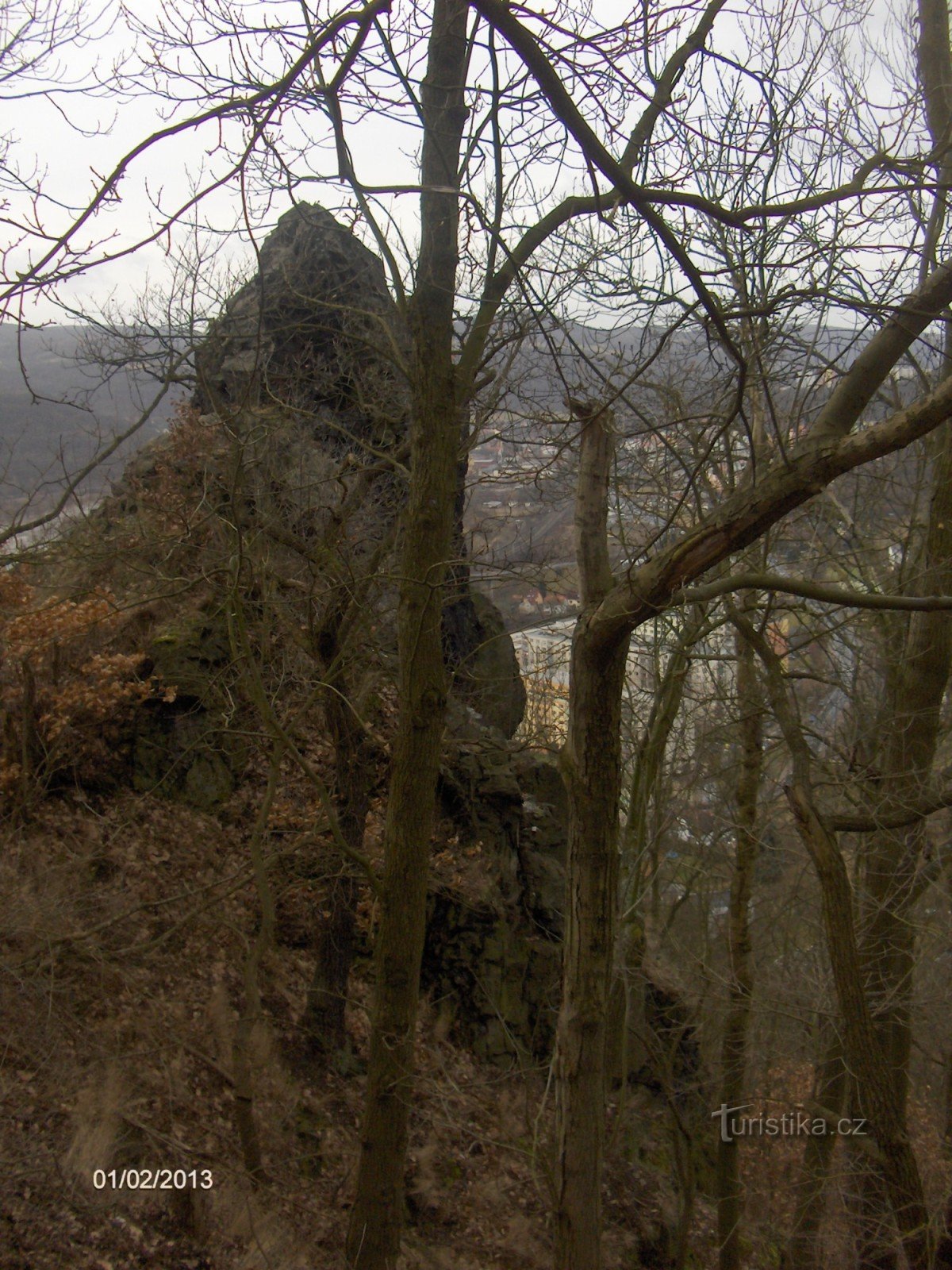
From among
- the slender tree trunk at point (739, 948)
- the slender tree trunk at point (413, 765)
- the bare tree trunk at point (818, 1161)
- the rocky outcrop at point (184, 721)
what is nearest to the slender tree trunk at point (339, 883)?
the slender tree trunk at point (413, 765)

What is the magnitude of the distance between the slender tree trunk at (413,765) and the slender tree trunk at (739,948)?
13.6ft

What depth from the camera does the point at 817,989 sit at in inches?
308

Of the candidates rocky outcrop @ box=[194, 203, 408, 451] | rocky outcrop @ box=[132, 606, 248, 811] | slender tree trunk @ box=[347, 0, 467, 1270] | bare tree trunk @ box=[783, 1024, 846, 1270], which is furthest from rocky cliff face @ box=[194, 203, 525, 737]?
bare tree trunk @ box=[783, 1024, 846, 1270]

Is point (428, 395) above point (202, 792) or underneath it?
above

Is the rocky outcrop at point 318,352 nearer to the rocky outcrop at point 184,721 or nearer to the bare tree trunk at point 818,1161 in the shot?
the rocky outcrop at point 184,721

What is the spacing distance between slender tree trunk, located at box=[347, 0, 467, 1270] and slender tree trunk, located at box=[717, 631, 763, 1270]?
415cm

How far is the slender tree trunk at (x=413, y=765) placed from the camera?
4934 mm

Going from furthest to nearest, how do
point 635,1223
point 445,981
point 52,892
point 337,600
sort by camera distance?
1. point 445,981
2. point 635,1223
3. point 52,892
4. point 337,600

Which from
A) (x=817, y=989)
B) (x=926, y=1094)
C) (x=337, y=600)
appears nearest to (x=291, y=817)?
(x=337, y=600)

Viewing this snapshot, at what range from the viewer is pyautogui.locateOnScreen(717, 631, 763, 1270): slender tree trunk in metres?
8.42

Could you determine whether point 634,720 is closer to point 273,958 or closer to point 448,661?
point 448,661

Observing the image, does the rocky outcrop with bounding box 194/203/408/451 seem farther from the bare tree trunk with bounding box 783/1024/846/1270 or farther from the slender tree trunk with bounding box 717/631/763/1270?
the bare tree trunk with bounding box 783/1024/846/1270

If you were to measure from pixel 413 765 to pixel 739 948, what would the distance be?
4999 millimetres

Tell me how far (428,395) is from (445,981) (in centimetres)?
681
